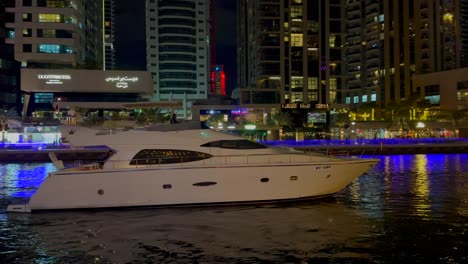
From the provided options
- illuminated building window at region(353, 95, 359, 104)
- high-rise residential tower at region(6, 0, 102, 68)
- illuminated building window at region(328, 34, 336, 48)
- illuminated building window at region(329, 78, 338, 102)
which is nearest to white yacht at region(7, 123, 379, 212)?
high-rise residential tower at region(6, 0, 102, 68)

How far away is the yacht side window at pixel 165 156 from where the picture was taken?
22.0 metres

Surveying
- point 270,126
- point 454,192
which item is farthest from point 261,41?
point 454,192

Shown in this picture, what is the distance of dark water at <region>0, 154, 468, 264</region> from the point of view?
50.6ft

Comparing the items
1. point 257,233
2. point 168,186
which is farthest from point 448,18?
point 257,233

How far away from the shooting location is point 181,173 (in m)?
21.4

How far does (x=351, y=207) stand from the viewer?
912 inches

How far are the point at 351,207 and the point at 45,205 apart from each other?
13411 mm

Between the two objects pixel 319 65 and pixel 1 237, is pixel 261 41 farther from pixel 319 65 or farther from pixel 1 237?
pixel 1 237

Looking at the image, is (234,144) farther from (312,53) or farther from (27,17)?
(312,53)

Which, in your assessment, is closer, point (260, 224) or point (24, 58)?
point (260, 224)

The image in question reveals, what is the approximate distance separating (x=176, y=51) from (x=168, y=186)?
506 ft

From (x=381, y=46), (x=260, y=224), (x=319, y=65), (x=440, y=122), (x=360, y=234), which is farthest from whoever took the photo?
(x=381, y=46)

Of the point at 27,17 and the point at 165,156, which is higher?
the point at 27,17

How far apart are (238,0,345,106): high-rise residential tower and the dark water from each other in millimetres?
93973
